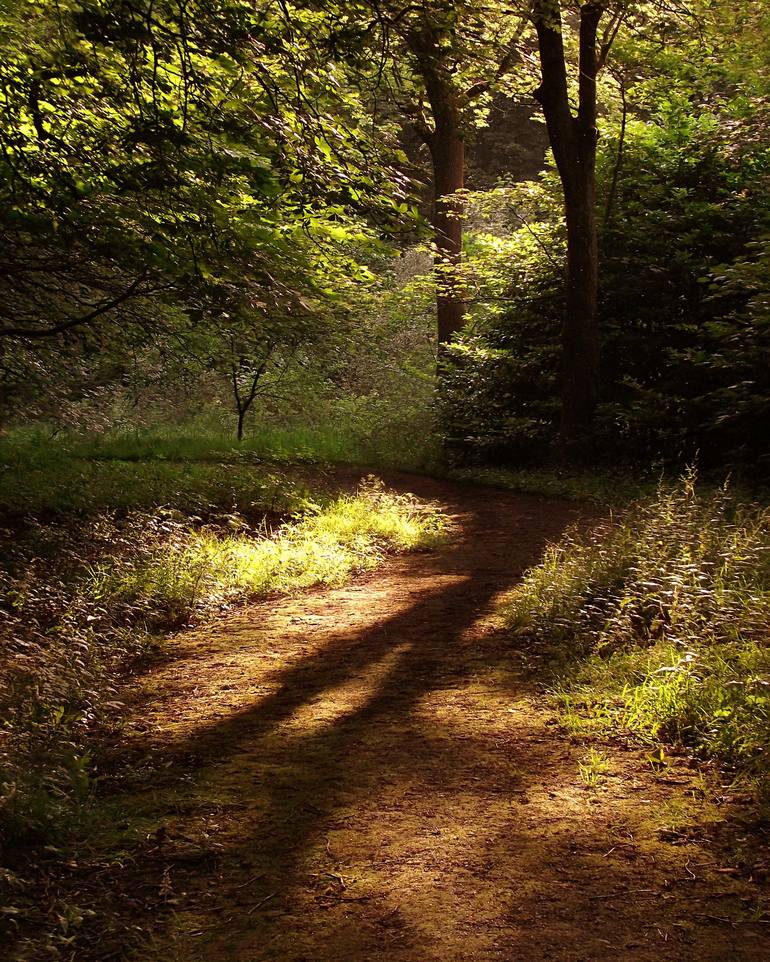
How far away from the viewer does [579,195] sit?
503 inches

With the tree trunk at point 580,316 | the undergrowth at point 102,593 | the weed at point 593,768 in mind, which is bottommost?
the weed at point 593,768

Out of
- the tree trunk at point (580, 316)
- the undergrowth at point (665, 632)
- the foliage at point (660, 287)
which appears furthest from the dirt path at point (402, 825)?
the tree trunk at point (580, 316)

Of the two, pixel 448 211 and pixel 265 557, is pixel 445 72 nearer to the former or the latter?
pixel 265 557

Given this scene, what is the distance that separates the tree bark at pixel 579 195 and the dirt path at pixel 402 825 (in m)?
8.48

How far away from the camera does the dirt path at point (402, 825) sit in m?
2.61

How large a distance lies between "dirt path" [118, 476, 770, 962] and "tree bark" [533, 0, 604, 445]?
8482 mm

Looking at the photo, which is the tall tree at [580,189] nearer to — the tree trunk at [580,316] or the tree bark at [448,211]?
the tree trunk at [580,316]

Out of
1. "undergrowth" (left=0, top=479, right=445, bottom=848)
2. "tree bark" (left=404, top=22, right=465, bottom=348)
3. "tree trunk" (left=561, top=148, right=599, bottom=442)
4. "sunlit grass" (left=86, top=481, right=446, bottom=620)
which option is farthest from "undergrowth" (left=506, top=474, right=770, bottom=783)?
"tree bark" (left=404, top=22, right=465, bottom=348)

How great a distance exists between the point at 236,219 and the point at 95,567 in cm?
311

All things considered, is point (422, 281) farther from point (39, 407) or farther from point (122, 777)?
point (122, 777)

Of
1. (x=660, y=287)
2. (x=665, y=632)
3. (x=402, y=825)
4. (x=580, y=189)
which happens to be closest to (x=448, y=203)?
(x=580, y=189)

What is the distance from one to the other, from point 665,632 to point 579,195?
9649 mm

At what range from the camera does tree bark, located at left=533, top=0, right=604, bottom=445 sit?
1266 cm

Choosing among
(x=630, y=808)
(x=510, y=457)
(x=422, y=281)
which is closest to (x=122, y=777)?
(x=630, y=808)
